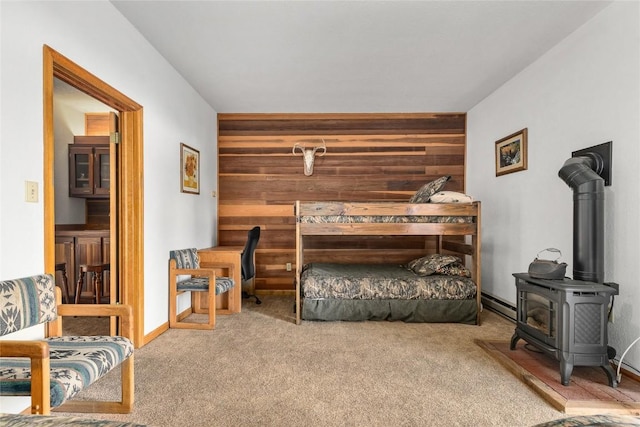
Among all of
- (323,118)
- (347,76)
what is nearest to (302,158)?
(323,118)

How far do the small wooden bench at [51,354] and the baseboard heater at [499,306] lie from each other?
3.56 m

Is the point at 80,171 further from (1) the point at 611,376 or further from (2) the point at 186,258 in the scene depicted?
(1) the point at 611,376

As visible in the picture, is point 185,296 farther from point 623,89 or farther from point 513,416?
point 623,89

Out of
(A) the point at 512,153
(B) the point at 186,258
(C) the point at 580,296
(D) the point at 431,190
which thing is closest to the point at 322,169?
(D) the point at 431,190

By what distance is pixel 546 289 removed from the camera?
7.27 ft

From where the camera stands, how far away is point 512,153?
353 cm

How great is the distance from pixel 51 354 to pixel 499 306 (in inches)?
158

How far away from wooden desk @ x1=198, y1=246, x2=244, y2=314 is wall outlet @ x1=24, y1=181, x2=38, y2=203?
2.11 meters

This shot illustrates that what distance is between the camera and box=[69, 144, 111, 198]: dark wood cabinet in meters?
4.15

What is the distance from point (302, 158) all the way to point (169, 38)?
2.35 meters

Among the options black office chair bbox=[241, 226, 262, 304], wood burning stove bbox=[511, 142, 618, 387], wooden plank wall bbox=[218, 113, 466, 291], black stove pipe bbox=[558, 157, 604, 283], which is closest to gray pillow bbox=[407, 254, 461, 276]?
wooden plank wall bbox=[218, 113, 466, 291]

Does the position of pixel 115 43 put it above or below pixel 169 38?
below

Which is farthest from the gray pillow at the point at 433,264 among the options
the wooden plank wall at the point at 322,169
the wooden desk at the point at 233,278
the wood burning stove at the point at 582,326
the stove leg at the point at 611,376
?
the wooden desk at the point at 233,278

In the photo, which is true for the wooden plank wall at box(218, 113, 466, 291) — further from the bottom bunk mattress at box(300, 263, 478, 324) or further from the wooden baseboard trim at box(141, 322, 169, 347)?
the wooden baseboard trim at box(141, 322, 169, 347)
